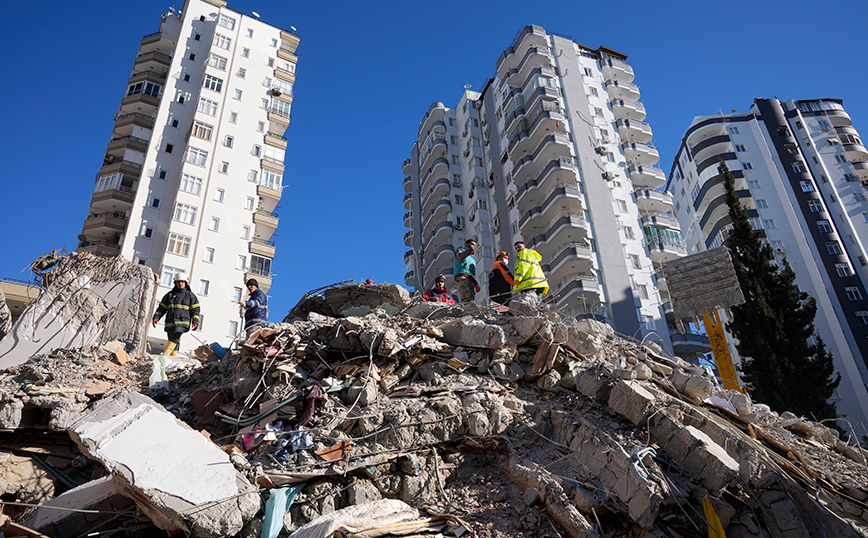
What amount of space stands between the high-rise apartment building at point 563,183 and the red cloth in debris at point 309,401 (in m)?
26.6

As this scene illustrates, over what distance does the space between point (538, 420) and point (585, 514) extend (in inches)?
59.4

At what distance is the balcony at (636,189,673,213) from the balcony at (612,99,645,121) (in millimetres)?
7903

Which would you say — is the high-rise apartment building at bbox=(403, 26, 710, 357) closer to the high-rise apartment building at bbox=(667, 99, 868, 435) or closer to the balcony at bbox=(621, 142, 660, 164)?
the balcony at bbox=(621, 142, 660, 164)

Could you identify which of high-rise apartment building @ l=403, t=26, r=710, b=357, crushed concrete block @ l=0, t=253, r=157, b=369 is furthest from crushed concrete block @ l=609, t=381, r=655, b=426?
high-rise apartment building @ l=403, t=26, r=710, b=357

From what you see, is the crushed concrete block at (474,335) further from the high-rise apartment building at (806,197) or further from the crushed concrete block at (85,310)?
the high-rise apartment building at (806,197)

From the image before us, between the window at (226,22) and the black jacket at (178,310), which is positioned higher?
the window at (226,22)

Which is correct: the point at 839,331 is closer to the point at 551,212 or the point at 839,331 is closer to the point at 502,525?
the point at 551,212

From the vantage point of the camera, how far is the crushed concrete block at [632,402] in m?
6.12

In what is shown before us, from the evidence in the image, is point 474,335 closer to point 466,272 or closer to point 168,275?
point 466,272

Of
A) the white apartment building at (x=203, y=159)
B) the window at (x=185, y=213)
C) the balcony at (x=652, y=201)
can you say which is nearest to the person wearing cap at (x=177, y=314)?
the white apartment building at (x=203, y=159)

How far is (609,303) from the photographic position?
33.6m

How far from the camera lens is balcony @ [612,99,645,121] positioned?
4394 cm

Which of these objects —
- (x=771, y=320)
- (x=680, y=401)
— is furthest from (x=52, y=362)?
(x=771, y=320)

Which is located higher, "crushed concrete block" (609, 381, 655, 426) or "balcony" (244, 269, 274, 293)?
"balcony" (244, 269, 274, 293)
